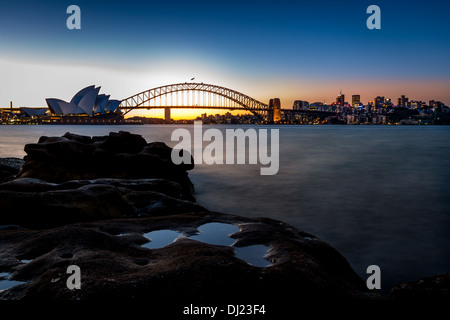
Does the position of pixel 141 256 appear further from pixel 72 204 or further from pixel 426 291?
pixel 426 291

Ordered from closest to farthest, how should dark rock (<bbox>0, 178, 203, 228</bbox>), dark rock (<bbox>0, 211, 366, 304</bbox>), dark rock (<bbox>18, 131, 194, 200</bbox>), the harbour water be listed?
1. dark rock (<bbox>0, 211, 366, 304</bbox>)
2. dark rock (<bbox>0, 178, 203, 228</bbox>)
3. the harbour water
4. dark rock (<bbox>18, 131, 194, 200</bbox>)

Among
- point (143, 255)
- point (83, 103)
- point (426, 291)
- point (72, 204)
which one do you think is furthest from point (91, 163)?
point (83, 103)

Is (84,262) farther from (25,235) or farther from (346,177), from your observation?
(346,177)

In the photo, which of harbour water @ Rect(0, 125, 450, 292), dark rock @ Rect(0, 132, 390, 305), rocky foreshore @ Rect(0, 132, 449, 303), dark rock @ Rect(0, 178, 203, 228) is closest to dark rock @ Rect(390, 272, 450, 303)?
rocky foreshore @ Rect(0, 132, 449, 303)

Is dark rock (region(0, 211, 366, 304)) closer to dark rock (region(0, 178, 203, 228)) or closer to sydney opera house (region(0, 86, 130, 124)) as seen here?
dark rock (region(0, 178, 203, 228))

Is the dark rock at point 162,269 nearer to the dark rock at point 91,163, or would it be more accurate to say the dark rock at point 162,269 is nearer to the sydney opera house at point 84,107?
the dark rock at point 91,163
